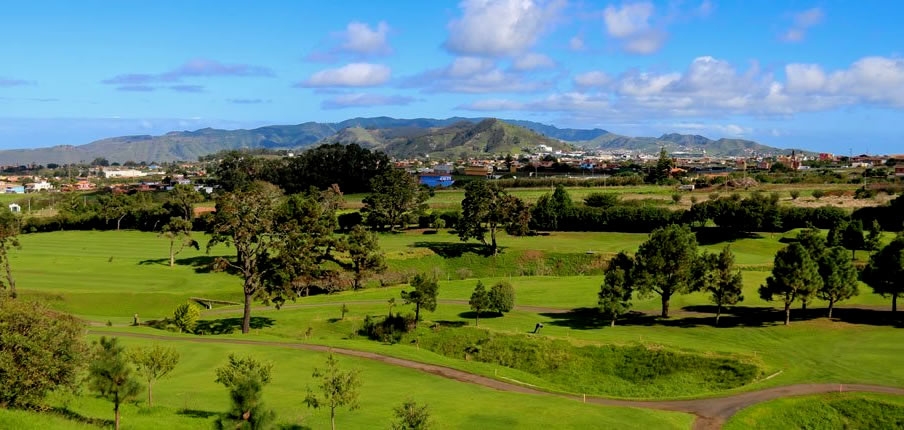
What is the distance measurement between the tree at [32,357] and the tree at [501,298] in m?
34.7

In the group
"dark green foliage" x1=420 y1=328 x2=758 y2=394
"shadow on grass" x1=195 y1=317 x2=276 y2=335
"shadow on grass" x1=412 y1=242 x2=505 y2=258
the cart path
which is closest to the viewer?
the cart path

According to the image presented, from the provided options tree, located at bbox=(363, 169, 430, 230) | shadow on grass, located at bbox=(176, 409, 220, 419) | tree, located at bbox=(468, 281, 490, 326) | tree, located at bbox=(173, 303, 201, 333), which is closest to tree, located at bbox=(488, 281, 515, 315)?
tree, located at bbox=(468, 281, 490, 326)

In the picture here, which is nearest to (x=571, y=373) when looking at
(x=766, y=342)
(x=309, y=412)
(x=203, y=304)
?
(x=766, y=342)

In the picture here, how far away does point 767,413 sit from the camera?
114ft

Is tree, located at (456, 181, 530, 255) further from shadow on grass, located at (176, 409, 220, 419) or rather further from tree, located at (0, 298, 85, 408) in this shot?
tree, located at (0, 298, 85, 408)

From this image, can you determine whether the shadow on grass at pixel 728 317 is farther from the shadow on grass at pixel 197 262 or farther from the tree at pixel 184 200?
the tree at pixel 184 200

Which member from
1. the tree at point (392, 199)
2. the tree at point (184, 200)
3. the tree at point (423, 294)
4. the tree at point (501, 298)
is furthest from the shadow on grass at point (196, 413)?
the tree at point (184, 200)

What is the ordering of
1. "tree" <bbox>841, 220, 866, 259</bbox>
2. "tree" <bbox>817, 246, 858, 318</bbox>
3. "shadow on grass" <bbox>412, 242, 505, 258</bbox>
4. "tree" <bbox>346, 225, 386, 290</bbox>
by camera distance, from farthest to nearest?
"shadow on grass" <bbox>412, 242, 505, 258</bbox>
"tree" <bbox>841, 220, 866, 259</bbox>
"tree" <bbox>346, 225, 386, 290</bbox>
"tree" <bbox>817, 246, 858, 318</bbox>

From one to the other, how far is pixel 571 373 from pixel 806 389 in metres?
13.7

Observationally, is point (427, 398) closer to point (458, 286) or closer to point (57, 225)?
point (458, 286)

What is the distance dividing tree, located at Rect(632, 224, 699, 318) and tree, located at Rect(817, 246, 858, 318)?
10041 mm

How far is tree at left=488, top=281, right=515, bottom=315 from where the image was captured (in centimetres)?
5556

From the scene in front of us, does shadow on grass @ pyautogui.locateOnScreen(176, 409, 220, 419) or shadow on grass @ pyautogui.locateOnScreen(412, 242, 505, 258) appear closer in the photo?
shadow on grass @ pyautogui.locateOnScreen(176, 409, 220, 419)

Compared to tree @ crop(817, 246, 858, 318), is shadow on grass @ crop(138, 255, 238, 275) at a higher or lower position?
lower
